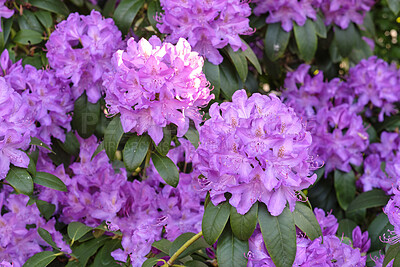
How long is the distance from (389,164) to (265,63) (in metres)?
0.80

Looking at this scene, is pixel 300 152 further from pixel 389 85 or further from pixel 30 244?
pixel 389 85

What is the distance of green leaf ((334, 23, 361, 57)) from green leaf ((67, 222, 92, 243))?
1.49 meters

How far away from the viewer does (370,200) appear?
1.95 metres

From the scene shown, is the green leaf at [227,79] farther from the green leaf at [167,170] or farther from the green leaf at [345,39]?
the green leaf at [345,39]

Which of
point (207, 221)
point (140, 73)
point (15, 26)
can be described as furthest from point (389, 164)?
point (15, 26)

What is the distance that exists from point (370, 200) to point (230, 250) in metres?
0.83

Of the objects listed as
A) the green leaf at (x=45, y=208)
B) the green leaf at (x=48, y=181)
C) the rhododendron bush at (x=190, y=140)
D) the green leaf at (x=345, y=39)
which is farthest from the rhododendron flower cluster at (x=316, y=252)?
the green leaf at (x=345, y=39)

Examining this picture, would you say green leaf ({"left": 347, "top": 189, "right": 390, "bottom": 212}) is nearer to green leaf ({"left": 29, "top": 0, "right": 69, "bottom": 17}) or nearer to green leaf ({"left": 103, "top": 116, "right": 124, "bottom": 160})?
green leaf ({"left": 103, "top": 116, "right": 124, "bottom": 160})

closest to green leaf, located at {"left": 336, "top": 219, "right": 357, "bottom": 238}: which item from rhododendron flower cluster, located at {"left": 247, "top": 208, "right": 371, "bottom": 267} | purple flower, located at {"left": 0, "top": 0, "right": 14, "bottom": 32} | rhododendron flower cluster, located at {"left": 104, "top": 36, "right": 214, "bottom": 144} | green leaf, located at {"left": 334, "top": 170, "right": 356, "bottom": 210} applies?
green leaf, located at {"left": 334, "top": 170, "right": 356, "bottom": 210}

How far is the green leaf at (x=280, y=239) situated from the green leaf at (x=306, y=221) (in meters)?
0.06

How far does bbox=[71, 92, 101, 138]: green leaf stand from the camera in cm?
189

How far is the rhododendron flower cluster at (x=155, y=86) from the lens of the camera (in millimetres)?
1451

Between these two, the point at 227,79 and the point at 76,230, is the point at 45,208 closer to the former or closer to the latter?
the point at 76,230

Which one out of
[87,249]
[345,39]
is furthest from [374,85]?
[87,249]
